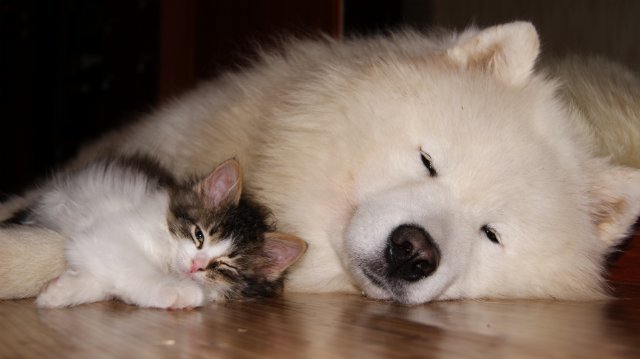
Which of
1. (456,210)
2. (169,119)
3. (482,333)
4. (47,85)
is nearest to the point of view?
(482,333)

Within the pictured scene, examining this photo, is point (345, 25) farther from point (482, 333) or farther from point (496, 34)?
point (482, 333)

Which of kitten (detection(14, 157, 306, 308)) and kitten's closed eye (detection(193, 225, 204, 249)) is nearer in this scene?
kitten (detection(14, 157, 306, 308))

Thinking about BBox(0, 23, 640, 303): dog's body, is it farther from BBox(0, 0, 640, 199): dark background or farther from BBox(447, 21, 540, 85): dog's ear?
BBox(0, 0, 640, 199): dark background

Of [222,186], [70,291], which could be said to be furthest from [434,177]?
[70,291]

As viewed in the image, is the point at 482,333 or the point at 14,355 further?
the point at 482,333

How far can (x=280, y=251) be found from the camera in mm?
2172

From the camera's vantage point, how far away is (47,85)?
20.1 feet

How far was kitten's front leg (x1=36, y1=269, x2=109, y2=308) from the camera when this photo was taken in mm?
1786

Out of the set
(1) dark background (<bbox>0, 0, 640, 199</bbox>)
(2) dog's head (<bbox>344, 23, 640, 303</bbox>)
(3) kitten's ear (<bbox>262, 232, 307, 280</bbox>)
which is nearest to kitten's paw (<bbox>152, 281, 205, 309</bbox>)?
(3) kitten's ear (<bbox>262, 232, 307, 280</bbox>)

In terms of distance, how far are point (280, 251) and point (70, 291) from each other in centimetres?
64

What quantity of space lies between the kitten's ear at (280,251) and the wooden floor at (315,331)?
0.51 ft

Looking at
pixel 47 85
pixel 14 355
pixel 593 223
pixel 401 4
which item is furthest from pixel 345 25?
pixel 14 355

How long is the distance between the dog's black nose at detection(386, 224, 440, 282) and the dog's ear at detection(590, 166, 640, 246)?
0.73m

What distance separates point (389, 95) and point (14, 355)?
1.45 metres
